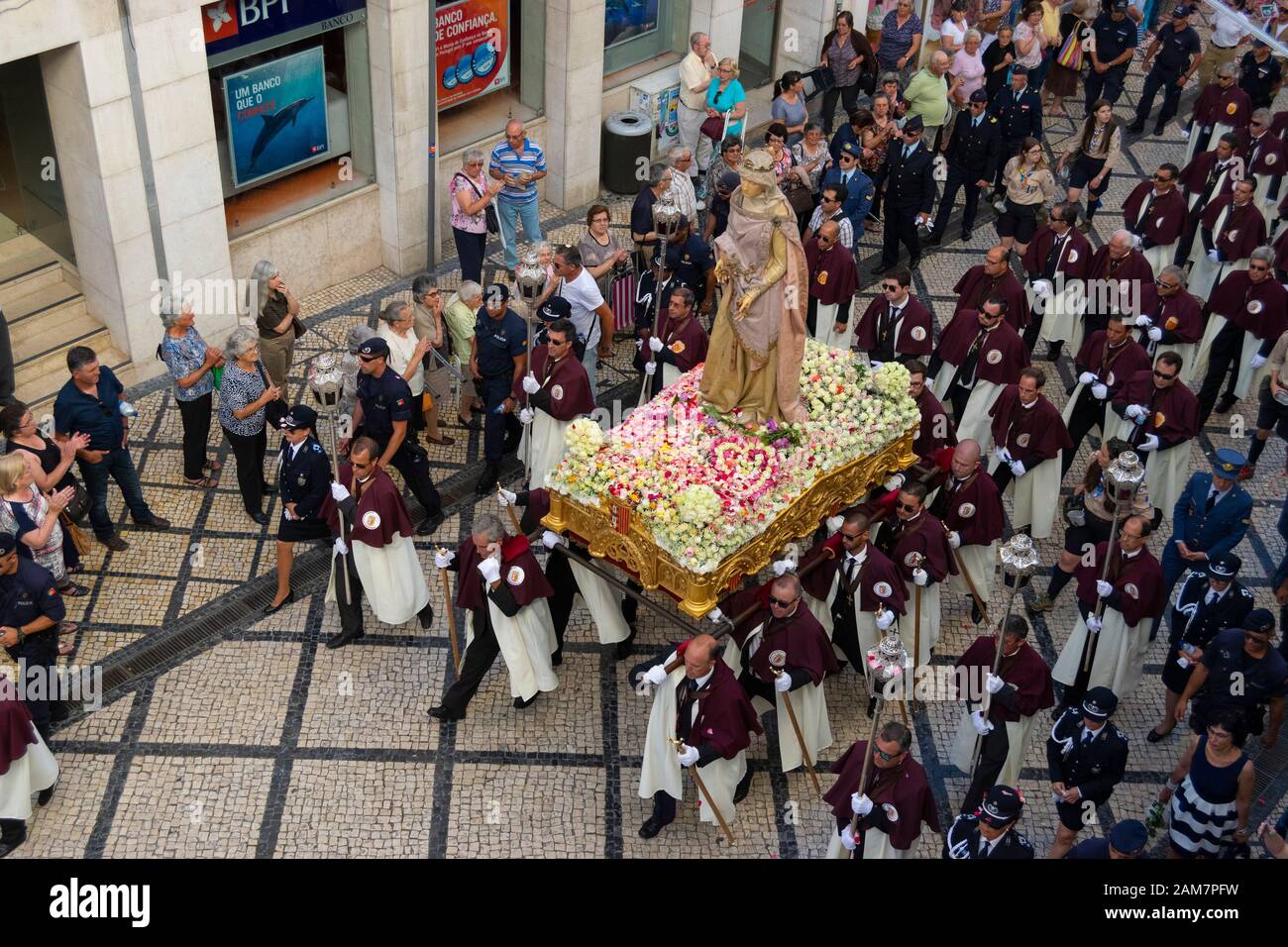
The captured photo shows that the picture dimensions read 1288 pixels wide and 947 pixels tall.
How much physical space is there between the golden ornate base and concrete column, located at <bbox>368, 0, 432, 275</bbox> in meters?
6.08

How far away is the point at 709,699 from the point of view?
10141 mm

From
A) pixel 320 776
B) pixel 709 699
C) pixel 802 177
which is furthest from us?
pixel 802 177

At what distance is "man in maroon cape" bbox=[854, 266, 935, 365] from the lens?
14.2 m

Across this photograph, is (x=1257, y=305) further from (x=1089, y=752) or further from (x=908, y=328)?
(x=1089, y=752)

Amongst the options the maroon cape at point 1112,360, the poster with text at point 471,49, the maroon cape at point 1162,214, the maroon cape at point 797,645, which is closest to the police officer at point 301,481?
the maroon cape at point 797,645

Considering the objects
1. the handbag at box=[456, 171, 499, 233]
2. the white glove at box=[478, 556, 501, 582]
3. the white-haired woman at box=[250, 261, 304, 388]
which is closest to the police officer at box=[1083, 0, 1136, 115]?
the handbag at box=[456, 171, 499, 233]

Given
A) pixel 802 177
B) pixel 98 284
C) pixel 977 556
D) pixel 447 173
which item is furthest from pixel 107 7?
pixel 977 556

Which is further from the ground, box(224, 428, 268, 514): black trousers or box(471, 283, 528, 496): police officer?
box(471, 283, 528, 496): police officer

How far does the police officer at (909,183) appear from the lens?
55.5ft

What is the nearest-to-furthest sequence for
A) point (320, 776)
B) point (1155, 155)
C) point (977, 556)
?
point (320, 776) → point (977, 556) → point (1155, 155)

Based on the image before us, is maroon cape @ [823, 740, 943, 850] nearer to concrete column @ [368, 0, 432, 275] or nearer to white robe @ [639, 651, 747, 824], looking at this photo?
white robe @ [639, 651, 747, 824]

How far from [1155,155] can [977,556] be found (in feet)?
36.5

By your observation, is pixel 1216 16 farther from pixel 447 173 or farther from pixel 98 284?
pixel 98 284

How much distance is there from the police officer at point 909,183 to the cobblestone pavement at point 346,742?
5.76m
